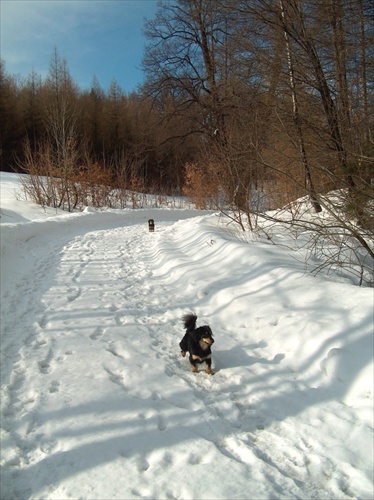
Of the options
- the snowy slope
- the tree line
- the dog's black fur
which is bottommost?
the snowy slope

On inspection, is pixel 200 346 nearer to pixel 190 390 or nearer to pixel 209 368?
pixel 209 368

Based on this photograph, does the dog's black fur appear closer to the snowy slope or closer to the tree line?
the snowy slope

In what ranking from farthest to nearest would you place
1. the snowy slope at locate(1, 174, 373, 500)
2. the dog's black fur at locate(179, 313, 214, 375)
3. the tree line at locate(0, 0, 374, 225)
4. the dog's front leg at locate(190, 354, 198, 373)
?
1. the tree line at locate(0, 0, 374, 225)
2. the dog's front leg at locate(190, 354, 198, 373)
3. the dog's black fur at locate(179, 313, 214, 375)
4. the snowy slope at locate(1, 174, 373, 500)

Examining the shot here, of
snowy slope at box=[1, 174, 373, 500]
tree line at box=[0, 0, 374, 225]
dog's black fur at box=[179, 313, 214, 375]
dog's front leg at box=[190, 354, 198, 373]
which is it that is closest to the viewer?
snowy slope at box=[1, 174, 373, 500]

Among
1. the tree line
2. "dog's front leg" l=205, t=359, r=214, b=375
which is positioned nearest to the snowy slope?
"dog's front leg" l=205, t=359, r=214, b=375

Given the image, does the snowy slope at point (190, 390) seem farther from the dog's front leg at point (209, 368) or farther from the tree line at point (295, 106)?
the tree line at point (295, 106)

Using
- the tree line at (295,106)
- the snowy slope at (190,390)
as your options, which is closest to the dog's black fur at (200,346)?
the snowy slope at (190,390)

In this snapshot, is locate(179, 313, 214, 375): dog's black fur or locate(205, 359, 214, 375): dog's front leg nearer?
locate(179, 313, 214, 375): dog's black fur

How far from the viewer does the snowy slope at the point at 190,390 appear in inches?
84.9

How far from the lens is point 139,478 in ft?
6.98

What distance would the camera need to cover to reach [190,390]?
3068mm

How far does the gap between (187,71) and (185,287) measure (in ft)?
60.9

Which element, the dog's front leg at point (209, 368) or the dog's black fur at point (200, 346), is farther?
the dog's front leg at point (209, 368)

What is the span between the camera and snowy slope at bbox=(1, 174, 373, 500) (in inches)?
84.9
